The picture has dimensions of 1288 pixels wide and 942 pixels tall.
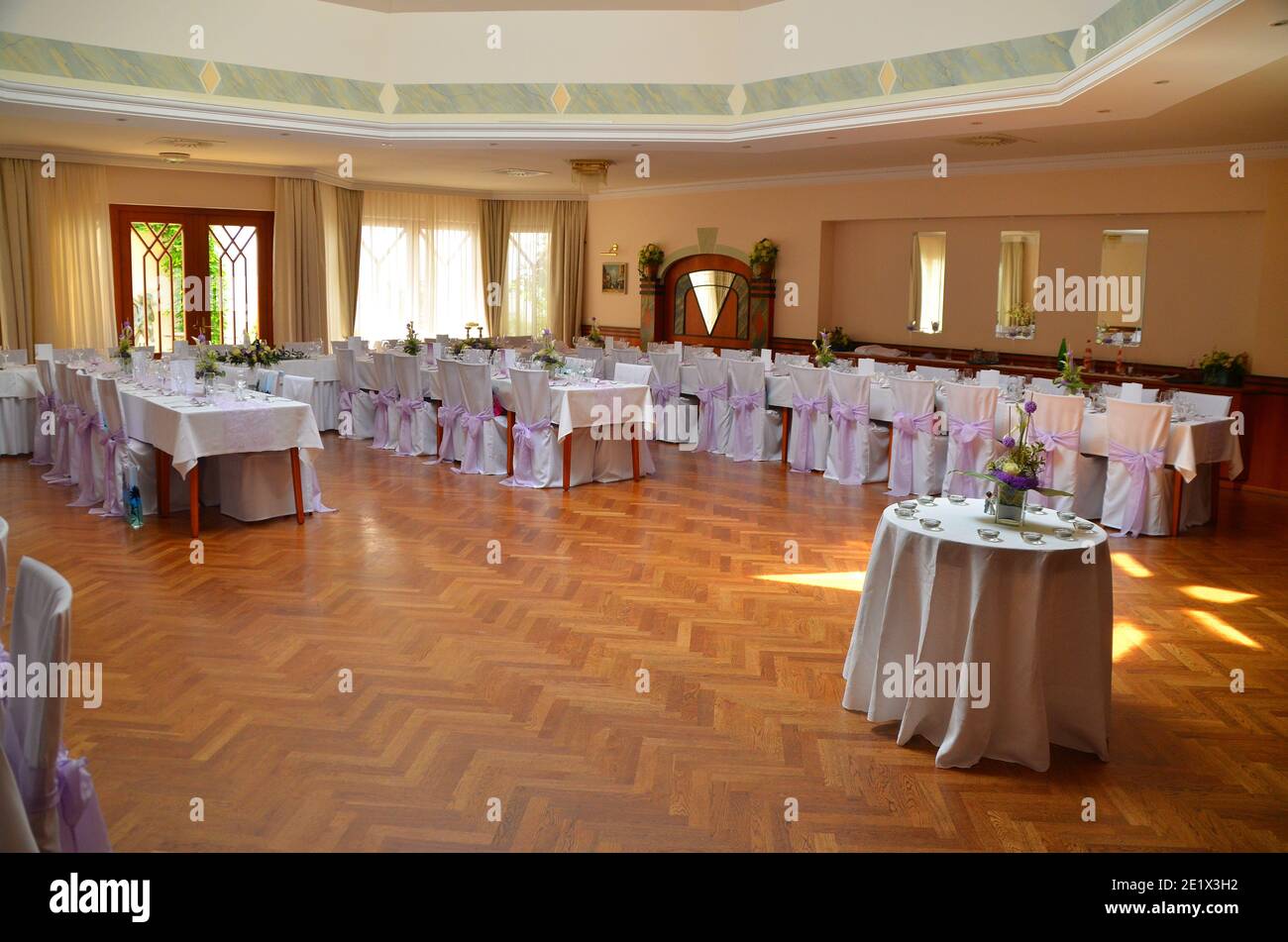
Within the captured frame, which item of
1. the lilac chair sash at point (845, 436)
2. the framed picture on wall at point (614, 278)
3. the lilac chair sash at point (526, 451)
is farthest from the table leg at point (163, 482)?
the framed picture on wall at point (614, 278)

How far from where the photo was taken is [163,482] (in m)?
6.98

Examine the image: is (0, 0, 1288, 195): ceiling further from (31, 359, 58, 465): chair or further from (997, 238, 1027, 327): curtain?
(31, 359, 58, 465): chair

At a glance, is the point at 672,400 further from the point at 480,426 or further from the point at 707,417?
the point at 480,426

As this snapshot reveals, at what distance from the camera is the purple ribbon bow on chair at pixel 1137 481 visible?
6992mm

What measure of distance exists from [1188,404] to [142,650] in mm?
7291

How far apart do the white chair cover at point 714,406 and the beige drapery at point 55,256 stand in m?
7.30

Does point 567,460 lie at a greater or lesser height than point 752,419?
lesser

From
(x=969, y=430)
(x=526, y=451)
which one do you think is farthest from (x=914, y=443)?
(x=526, y=451)

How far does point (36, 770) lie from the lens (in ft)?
7.29

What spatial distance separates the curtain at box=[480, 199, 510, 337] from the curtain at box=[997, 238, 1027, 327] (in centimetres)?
776

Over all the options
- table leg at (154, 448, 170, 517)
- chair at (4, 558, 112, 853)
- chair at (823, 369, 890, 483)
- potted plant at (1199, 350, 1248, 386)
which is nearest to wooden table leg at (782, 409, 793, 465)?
chair at (823, 369, 890, 483)

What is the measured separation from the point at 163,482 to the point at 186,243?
7.14m

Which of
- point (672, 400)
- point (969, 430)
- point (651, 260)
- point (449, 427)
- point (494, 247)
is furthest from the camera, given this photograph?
point (494, 247)

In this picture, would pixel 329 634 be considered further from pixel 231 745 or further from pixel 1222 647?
pixel 1222 647
